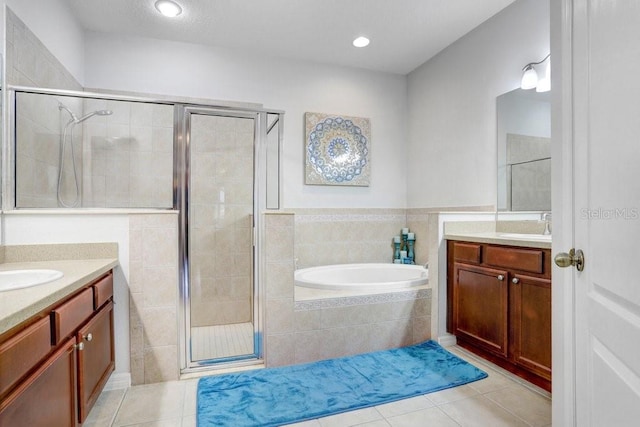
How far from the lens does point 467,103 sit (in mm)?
3023

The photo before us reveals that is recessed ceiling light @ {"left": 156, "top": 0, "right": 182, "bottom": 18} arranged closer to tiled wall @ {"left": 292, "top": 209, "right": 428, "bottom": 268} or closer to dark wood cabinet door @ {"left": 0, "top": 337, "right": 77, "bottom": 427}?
tiled wall @ {"left": 292, "top": 209, "right": 428, "bottom": 268}

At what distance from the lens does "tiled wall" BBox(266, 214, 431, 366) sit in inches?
89.7

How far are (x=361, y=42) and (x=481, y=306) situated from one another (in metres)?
2.43

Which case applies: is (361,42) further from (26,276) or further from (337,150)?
(26,276)

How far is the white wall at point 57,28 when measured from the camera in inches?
78.2

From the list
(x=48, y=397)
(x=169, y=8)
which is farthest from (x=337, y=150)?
(x=48, y=397)

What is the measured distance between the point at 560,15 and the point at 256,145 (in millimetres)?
1747

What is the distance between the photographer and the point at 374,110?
373cm

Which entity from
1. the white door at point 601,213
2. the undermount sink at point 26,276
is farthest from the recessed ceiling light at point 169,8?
the white door at point 601,213

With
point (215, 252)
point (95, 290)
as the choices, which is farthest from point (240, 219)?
point (95, 290)

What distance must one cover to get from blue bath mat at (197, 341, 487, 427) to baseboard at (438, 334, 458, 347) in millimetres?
115

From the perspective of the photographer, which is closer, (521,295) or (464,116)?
(521,295)

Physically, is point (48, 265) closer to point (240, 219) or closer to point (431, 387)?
point (240, 219)

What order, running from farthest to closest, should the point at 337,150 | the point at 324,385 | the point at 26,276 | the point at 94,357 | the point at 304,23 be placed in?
the point at 337,150
the point at 304,23
the point at 324,385
the point at 94,357
the point at 26,276
